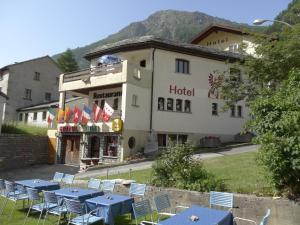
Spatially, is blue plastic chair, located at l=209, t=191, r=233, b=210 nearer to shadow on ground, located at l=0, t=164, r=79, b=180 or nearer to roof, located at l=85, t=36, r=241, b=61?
shadow on ground, located at l=0, t=164, r=79, b=180

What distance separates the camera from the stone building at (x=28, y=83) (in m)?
47.7

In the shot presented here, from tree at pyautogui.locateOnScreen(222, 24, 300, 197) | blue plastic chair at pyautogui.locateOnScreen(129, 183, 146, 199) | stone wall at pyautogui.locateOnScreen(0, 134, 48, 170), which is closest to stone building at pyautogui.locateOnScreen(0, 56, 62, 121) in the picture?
stone wall at pyautogui.locateOnScreen(0, 134, 48, 170)

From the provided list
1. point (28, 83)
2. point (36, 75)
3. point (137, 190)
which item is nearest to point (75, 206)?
point (137, 190)

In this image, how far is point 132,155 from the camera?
2602 cm

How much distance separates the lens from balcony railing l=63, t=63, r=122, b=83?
2665 centimetres

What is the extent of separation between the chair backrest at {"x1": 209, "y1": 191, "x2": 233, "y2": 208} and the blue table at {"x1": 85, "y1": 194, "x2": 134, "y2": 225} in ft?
6.99

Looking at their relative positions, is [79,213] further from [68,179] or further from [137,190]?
[68,179]

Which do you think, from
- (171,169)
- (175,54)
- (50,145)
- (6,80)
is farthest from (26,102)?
(171,169)

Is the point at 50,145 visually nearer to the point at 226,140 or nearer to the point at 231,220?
the point at 226,140

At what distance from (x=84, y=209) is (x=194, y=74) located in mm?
22584

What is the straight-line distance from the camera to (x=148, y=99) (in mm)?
27875

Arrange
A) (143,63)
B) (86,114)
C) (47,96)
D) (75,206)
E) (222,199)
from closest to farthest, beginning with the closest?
(75,206) < (222,199) < (86,114) < (143,63) < (47,96)

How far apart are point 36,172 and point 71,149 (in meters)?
4.96

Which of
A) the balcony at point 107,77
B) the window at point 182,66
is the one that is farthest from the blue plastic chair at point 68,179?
the window at point 182,66
